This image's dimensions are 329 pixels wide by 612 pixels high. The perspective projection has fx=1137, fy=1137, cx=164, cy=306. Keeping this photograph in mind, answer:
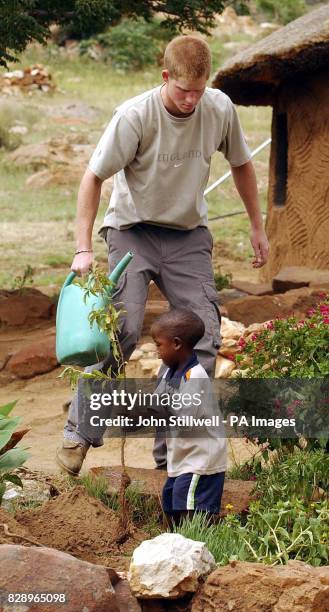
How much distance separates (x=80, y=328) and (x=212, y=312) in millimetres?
712

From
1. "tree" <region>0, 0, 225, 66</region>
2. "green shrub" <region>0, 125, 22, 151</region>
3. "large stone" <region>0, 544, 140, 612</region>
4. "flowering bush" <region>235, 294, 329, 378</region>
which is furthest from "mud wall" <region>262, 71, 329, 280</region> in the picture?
"green shrub" <region>0, 125, 22, 151</region>

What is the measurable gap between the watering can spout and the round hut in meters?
4.68

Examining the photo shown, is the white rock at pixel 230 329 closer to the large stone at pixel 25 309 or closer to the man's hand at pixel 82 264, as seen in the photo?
the large stone at pixel 25 309

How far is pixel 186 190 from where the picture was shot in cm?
471

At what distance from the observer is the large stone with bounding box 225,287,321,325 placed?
7254mm

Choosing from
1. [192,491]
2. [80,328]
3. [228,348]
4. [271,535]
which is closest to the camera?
[271,535]

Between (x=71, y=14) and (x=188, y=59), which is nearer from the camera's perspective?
(x=188, y=59)

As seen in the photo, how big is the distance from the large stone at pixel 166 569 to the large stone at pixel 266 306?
4049 millimetres

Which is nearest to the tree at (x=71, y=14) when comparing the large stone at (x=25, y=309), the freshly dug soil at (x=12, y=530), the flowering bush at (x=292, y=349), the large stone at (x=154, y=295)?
the large stone at (x=25, y=309)

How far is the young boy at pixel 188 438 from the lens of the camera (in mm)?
4039

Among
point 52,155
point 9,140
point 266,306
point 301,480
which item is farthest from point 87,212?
point 9,140

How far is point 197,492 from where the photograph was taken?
13.3ft

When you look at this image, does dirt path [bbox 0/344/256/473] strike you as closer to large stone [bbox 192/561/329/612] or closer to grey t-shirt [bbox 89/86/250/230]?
grey t-shirt [bbox 89/86/250/230]

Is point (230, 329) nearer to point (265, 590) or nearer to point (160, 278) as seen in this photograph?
point (160, 278)
